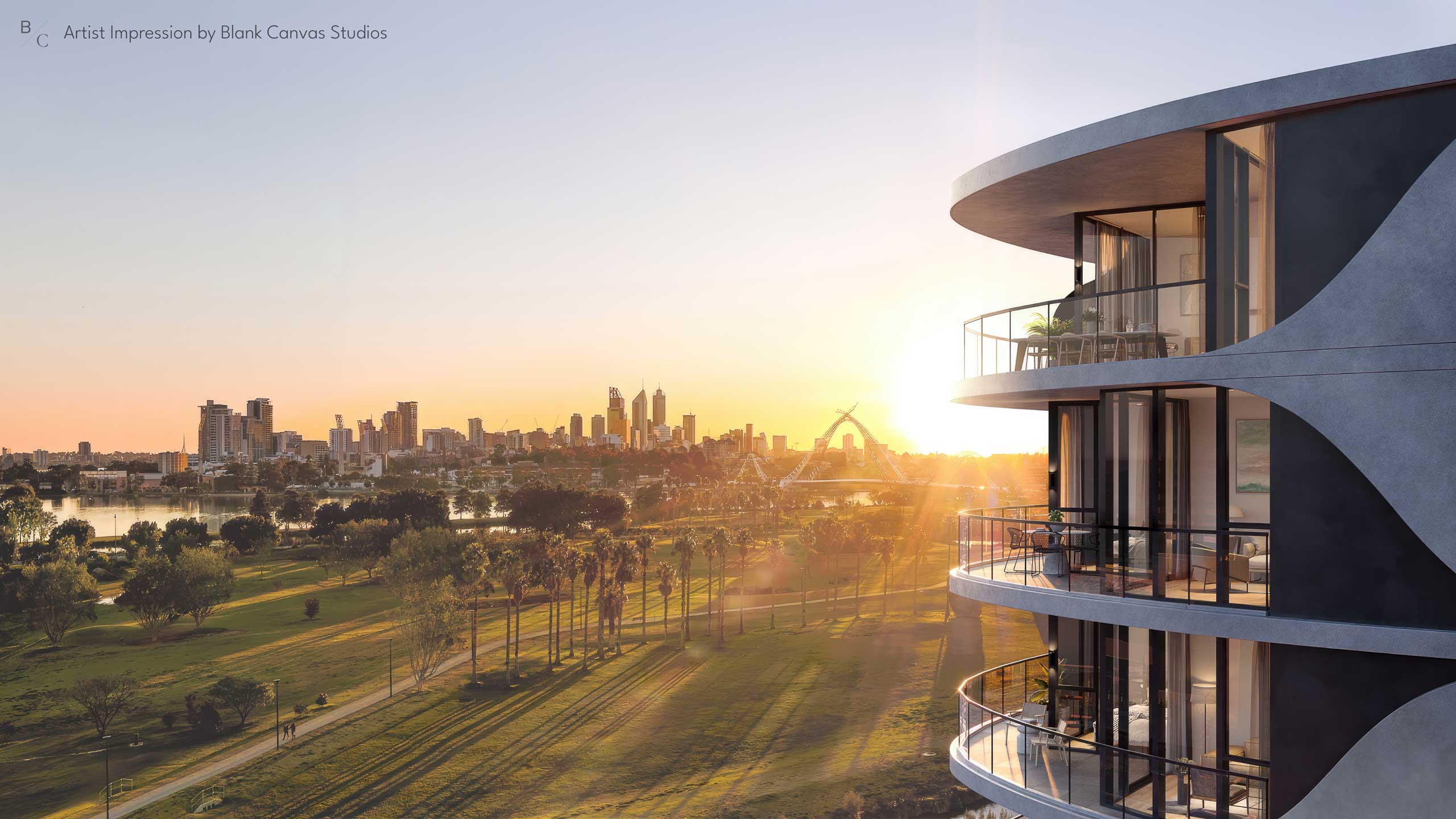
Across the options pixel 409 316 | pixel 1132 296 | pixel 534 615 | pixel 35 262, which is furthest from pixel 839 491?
pixel 1132 296

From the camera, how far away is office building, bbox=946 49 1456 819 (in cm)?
941

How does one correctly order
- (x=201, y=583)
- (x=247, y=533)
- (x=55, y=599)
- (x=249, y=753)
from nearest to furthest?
(x=249, y=753) < (x=55, y=599) < (x=201, y=583) < (x=247, y=533)

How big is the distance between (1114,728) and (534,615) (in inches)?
2577

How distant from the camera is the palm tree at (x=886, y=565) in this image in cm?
7531

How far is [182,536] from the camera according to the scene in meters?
86.1

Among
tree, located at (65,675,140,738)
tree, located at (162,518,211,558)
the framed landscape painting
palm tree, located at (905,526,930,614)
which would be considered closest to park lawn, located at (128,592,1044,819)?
palm tree, located at (905,526,930,614)

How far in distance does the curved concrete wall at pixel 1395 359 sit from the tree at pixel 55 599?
253ft

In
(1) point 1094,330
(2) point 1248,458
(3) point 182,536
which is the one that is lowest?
(3) point 182,536

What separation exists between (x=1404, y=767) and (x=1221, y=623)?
1.96 m

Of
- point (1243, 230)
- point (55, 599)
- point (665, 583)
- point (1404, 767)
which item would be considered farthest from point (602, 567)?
point (1404, 767)

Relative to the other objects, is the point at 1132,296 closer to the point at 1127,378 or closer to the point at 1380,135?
the point at 1127,378

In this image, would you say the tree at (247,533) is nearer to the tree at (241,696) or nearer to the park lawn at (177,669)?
the park lawn at (177,669)

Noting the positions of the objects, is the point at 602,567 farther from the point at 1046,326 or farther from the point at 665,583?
the point at 1046,326

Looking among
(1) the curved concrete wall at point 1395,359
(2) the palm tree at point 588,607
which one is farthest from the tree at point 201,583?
(1) the curved concrete wall at point 1395,359
